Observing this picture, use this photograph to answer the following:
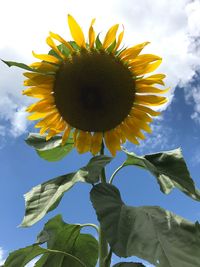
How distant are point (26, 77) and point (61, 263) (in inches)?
45.1

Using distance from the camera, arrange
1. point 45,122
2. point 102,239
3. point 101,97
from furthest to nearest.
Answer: point 45,122 → point 101,97 → point 102,239

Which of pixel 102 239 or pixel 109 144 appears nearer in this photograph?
pixel 102 239

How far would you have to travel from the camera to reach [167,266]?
182cm

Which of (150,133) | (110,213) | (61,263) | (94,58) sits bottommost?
(61,263)

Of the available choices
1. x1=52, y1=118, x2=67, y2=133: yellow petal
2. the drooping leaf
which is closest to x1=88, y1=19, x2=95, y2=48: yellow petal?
x1=52, y1=118, x2=67, y2=133: yellow petal

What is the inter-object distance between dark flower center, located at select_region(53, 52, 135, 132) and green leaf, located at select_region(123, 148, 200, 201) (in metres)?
0.26

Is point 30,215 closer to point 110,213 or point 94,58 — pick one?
point 110,213

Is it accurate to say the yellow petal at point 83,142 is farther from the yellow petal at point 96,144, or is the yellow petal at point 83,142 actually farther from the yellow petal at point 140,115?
the yellow petal at point 140,115

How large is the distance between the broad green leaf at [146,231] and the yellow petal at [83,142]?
1.66ft

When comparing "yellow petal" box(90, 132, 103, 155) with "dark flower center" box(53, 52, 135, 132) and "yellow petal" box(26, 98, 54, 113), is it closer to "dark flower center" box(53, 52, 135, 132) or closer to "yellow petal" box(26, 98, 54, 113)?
"dark flower center" box(53, 52, 135, 132)

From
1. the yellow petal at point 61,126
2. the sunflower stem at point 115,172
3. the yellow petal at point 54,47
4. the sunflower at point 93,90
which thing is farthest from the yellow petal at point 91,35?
the sunflower stem at point 115,172

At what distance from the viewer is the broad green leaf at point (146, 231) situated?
1.89 meters

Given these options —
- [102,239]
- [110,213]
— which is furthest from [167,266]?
[102,239]

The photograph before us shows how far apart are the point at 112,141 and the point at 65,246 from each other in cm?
71
